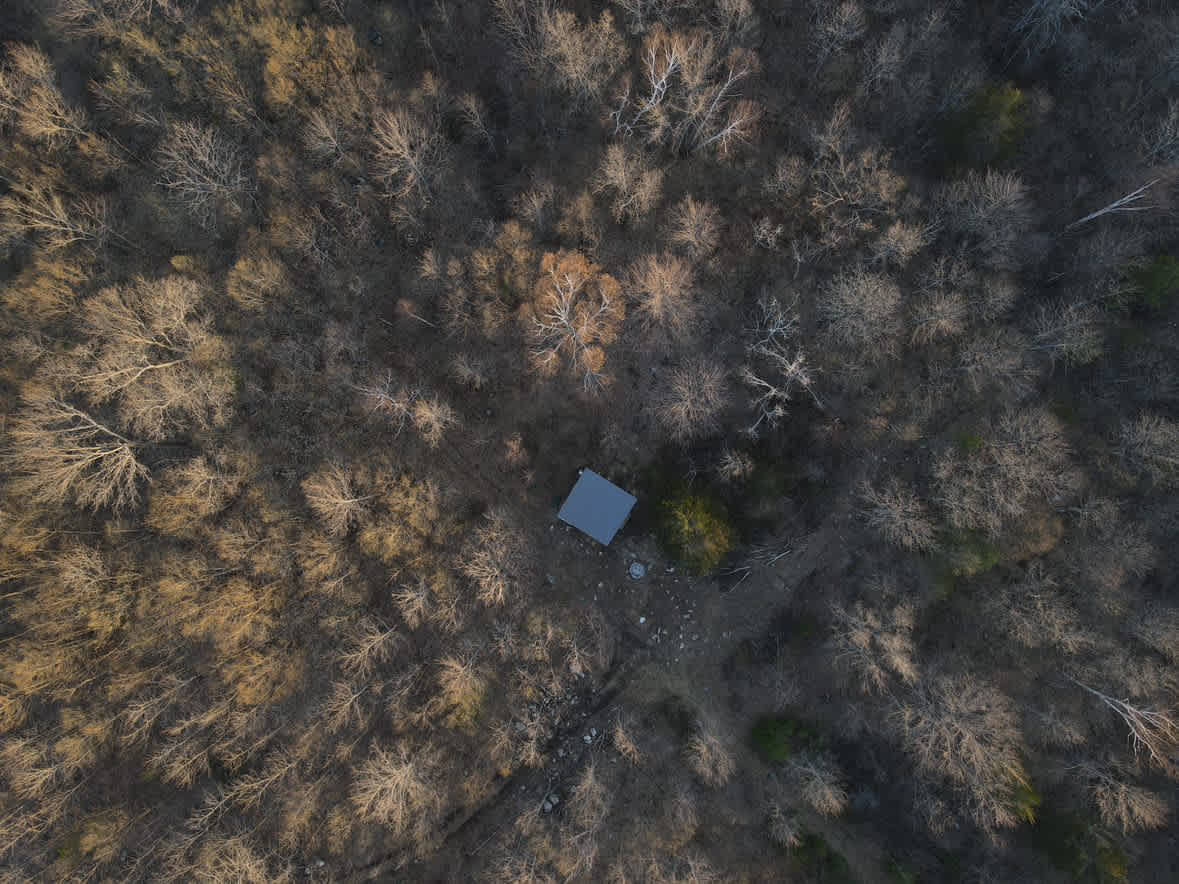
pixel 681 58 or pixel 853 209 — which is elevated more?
pixel 681 58

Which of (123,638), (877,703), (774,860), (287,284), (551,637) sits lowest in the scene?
(123,638)

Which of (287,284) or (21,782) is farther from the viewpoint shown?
(287,284)

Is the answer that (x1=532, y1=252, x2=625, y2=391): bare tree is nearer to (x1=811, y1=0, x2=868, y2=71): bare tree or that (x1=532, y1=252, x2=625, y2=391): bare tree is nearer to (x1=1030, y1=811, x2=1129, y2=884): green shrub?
(x1=811, y1=0, x2=868, y2=71): bare tree

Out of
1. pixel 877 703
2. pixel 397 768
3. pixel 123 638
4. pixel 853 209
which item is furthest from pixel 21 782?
pixel 853 209

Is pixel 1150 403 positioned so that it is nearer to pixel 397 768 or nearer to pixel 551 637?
pixel 551 637

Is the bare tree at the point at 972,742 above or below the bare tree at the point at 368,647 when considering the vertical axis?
above

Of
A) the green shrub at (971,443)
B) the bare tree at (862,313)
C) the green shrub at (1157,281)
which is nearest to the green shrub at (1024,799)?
the green shrub at (971,443)

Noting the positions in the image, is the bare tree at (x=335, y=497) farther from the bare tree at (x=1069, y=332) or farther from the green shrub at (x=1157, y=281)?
the green shrub at (x=1157, y=281)
